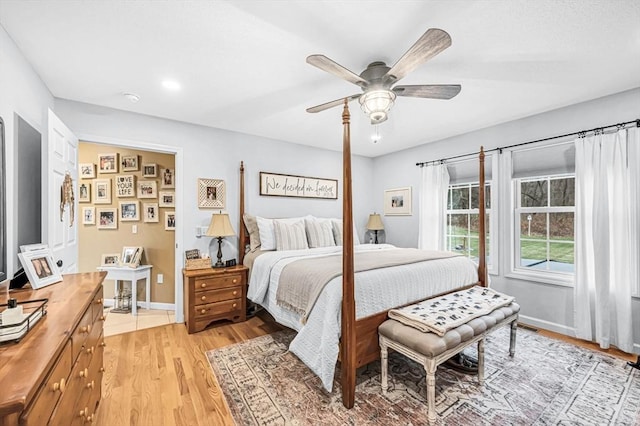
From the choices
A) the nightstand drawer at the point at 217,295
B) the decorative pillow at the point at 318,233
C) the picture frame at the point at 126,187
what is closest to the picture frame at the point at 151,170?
the picture frame at the point at 126,187

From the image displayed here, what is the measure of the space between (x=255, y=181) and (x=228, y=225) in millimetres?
847

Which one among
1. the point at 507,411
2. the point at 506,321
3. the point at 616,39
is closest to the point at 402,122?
the point at 616,39

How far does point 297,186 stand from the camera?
4.32 metres

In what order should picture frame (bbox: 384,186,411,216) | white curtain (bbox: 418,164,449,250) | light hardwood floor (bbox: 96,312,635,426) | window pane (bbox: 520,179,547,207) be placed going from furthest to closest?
picture frame (bbox: 384,186,411,216) < white curtain (bbox: 418,164,449,250) < window pane (bbox: 520,179,547,207) < light hardwood floor (bbox: 96,312,635,426)

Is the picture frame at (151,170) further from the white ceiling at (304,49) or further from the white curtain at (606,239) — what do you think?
the white curtain at (606,239)

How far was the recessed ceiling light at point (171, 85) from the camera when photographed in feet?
7.91

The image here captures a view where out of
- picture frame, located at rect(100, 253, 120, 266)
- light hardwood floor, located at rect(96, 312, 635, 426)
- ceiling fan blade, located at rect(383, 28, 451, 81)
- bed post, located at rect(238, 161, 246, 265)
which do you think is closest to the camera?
ceiling fan blade, located at rect(383, 28, 451, 81)

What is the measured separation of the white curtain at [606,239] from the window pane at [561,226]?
0.65 feet

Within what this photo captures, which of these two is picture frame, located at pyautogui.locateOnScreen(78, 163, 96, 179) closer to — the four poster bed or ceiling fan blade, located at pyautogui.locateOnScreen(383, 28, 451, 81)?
the four poster bed

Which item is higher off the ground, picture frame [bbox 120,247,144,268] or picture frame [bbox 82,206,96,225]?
picture frame [bbox 82,206,96,225]

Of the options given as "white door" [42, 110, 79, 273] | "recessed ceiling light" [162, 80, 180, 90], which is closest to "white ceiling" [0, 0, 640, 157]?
"recessed ceiling light" [162, 80, 180, 90]

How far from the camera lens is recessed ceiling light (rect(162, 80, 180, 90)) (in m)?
2.41

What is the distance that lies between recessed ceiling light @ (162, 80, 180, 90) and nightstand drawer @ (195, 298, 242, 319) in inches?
88.1

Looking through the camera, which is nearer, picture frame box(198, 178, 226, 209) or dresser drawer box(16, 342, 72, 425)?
dresser drawer box(16, 342, 72, 425)
